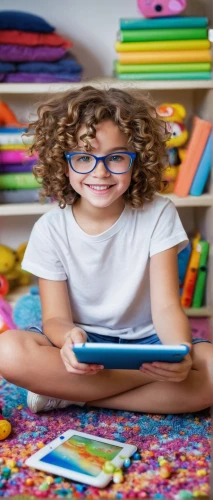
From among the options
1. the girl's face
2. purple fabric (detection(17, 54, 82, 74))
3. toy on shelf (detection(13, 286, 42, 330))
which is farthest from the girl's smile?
purple fabric (detection(17, 54, 82, 74))

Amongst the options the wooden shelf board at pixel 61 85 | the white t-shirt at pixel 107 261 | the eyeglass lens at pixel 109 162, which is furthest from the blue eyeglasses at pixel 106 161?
the wooden shelf board at pixel 61 85

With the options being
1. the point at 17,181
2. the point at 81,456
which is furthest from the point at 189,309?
the point at 81,456

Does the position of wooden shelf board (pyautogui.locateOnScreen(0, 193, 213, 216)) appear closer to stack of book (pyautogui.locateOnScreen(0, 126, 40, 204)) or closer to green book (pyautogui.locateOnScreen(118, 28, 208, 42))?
stack of book (pyautogui.locateOnScreen(0, 126, 40, 204))

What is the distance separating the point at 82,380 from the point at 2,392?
0.81 ft

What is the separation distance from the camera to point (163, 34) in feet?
5.53

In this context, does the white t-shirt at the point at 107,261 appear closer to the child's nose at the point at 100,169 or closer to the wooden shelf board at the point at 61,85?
the child's nose at the point at 100,169

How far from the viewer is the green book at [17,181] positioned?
1.75 m

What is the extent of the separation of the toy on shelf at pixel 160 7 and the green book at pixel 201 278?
2.13ft

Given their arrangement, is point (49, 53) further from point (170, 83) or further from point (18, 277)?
point (18, 277)

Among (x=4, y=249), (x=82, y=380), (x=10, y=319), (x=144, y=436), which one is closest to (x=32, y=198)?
(x=4, y=249)

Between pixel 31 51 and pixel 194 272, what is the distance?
773mm

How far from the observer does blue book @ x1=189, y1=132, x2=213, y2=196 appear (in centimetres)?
173

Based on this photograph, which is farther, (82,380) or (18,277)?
(18,277)

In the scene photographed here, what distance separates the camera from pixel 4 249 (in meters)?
1.86
